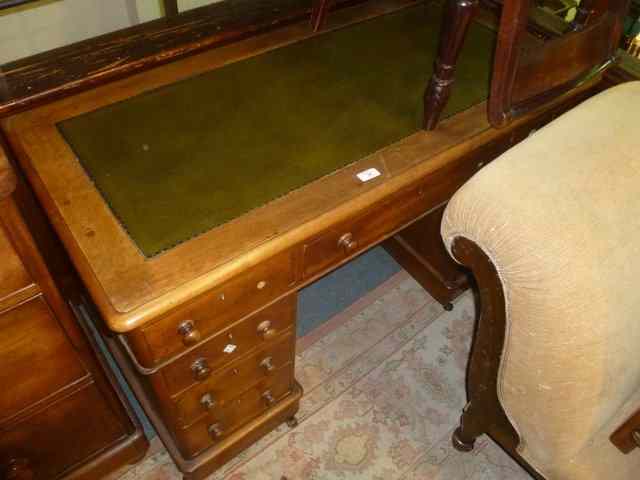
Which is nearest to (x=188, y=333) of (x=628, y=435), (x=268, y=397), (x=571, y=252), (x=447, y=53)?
(x=268, y=397)

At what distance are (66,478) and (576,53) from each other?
1.93 metres

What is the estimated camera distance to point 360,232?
1345 millimetres

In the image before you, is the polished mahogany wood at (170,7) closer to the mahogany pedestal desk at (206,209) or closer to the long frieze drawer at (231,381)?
the mahogany pedestal desk at (206,209)

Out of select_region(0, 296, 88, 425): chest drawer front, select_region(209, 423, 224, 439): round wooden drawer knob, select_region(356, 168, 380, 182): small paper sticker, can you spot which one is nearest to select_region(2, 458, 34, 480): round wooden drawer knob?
select_region(0, 296, 88, 425): chest drawer front

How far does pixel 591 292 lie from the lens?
0.99 meters

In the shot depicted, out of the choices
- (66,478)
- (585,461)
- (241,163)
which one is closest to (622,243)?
(585,461)

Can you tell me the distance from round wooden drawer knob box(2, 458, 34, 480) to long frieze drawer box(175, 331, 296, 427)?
409 mm

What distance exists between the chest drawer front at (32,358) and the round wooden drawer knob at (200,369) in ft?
0.94

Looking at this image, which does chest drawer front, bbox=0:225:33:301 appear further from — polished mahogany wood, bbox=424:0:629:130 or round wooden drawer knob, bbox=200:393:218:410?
polished mahogany wood, bbox=424:0:629:130

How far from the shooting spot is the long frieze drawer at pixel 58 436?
1.33 metres

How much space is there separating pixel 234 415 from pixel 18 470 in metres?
0.58

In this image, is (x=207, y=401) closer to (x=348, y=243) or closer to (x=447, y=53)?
(x=348, y=243)

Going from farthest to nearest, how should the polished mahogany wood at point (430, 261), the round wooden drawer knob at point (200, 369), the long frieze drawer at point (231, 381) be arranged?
the polished mahogany wood at point (430, 261), the long frieze drawer at point (231, 381), the round wooden drawer knob at point (200, 369)

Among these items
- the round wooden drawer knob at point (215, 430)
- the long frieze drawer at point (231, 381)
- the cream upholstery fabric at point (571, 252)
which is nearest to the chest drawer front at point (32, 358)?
the long frieze drawer at point (231, 381)
